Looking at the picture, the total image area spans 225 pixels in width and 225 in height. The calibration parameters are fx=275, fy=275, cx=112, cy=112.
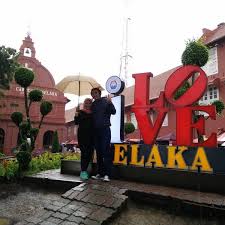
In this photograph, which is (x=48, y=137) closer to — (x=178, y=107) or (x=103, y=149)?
(x=103, y=149)

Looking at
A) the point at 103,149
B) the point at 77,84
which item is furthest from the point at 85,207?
the point at 77,84

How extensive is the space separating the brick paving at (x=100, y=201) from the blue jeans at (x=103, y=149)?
0.47 metres

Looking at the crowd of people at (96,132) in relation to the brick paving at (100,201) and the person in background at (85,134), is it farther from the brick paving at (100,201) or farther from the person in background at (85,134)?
the brick paving at (100,201)

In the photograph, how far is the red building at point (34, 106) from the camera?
86.1ft

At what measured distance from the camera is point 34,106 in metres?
28.0

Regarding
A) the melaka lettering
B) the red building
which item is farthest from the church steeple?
the melaka lettering

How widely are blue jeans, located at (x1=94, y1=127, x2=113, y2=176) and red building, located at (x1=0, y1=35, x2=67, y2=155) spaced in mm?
20701

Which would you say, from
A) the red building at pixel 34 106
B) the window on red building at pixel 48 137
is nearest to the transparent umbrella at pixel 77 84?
the red building at pixel 34 106

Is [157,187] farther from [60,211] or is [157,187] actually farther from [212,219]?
[60,211]

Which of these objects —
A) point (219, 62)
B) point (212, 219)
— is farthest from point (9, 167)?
point (219, 62)

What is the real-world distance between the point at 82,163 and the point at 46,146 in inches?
930

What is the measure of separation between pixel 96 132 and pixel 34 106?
76.4 feet

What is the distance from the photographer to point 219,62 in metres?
18.0

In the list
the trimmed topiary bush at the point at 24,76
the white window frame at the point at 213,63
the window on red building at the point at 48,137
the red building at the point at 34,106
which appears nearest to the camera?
the trimmed topiary bush at the point at 24,76
